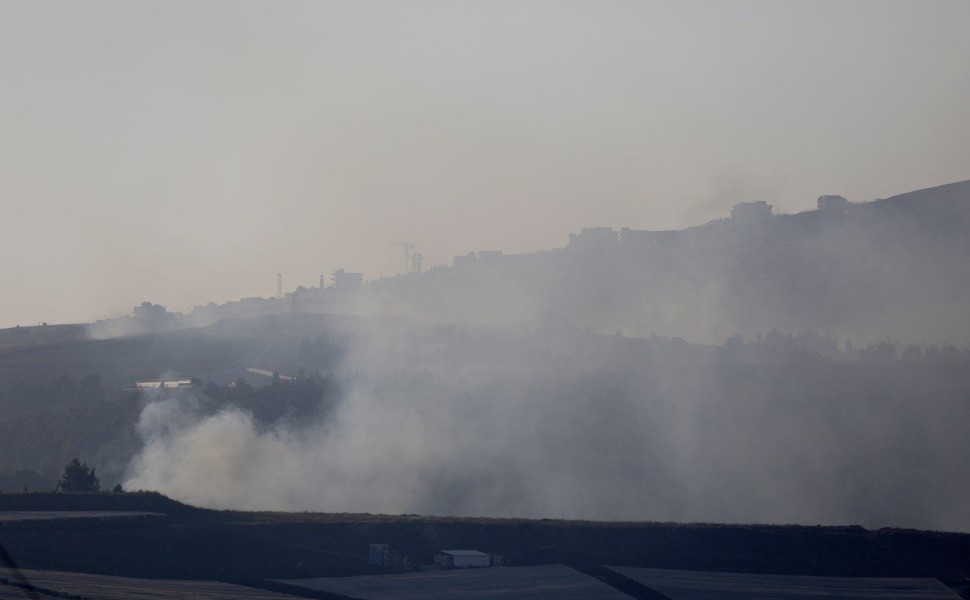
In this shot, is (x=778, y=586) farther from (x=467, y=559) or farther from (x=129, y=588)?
(x=129, y=588)

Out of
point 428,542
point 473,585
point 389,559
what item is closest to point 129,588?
point 473,585

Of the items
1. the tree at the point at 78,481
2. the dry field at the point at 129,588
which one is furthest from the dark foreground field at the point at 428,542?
the tree at the point at 78,481

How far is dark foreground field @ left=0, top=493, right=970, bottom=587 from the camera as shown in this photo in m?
64.9

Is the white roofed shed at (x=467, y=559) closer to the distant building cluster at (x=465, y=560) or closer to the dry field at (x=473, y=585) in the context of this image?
the distant building cluster at (x=465, y=560)

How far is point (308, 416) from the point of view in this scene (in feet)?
517

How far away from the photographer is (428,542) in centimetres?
7094

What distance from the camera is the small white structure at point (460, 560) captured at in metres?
67.1

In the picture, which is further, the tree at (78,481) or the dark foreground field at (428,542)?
the tree at (78,481)

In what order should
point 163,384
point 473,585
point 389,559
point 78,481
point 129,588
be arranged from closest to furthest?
1. point 129,588
2. point 473,585
3. point 389,559
4. point 78,481
5. point 163,384

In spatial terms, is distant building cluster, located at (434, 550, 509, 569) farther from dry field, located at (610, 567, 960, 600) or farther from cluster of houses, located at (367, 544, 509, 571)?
dry field, located at (610, 567, 960, 600)

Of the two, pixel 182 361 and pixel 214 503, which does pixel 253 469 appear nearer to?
pixel 214 503

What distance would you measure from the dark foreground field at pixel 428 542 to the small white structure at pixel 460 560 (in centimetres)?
134

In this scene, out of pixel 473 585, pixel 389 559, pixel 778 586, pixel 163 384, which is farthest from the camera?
pixel 163 384

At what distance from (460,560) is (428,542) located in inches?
158
